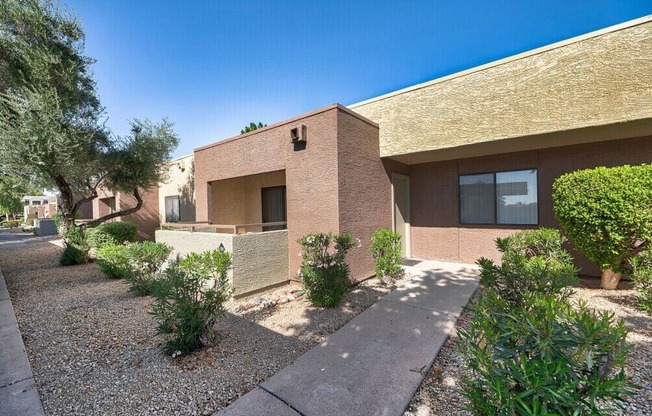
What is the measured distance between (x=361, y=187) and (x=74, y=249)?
10679 millimetres

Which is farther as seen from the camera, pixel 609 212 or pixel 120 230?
pixel 120 230

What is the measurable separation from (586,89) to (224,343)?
749cm

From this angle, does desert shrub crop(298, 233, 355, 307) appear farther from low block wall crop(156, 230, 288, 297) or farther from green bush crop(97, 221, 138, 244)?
green bush crop(97, 221, 138, 244)

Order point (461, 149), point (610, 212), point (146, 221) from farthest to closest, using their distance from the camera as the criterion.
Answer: point (146, 221) → point (461, 149) → point (610, 212)

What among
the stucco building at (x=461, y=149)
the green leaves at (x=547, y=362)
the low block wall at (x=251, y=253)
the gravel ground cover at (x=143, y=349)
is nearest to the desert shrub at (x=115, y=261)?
the gravel ground cover at (x=143, y=349)

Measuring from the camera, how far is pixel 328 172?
6.07m

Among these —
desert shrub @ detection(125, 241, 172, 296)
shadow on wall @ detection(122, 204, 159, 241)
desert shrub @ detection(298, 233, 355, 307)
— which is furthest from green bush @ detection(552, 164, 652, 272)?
shadow on wall @ detection(122, 204, 159, 241)

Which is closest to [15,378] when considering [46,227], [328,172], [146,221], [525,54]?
[328,172]

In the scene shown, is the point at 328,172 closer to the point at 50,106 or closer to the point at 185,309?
the point at 185,309

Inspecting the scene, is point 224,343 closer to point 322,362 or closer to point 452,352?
point 322,362

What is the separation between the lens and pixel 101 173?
417 inches

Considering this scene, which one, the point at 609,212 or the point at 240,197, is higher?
the point at 240,197

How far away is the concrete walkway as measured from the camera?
259 cm

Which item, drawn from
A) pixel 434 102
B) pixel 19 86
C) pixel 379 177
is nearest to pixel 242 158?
pixel 379 177
